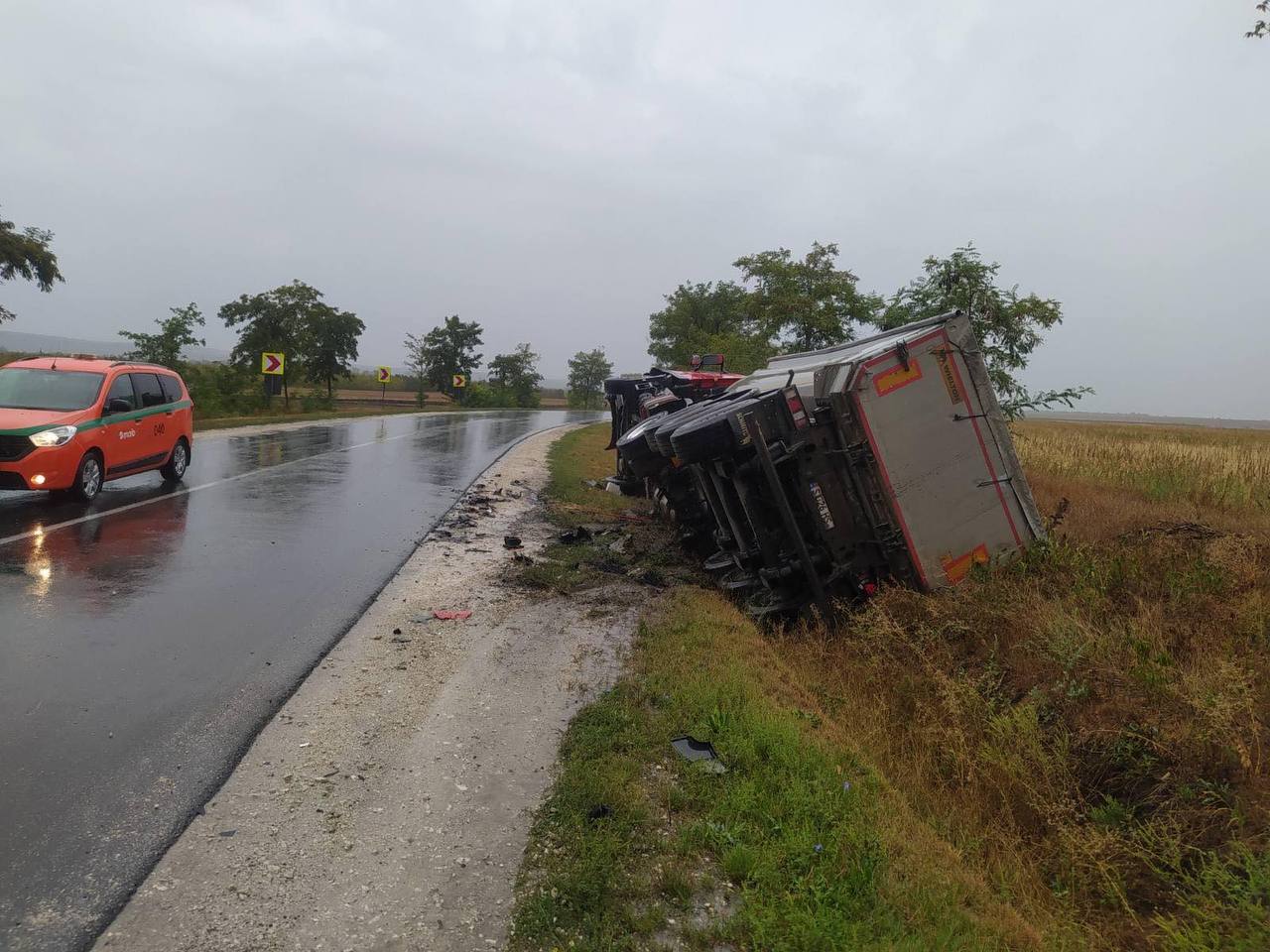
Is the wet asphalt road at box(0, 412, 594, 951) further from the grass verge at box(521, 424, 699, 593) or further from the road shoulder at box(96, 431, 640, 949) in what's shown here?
the grass verge at box(521, 424, 699, 593)

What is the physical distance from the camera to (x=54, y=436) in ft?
28.5

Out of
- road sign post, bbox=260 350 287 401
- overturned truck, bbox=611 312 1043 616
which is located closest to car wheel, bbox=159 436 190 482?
overturned truck, bbox=611 312 1043 616

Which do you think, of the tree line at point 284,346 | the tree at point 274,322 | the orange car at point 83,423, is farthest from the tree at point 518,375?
the orange car at point 83,423

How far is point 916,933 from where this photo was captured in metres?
2.71

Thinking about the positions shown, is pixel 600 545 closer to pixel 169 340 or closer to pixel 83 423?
pixel 83 423

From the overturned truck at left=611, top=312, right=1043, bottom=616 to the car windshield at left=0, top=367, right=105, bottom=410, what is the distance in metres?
7.76

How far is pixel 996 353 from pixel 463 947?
35.7 ft

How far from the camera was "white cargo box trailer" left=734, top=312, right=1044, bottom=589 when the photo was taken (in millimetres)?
5992

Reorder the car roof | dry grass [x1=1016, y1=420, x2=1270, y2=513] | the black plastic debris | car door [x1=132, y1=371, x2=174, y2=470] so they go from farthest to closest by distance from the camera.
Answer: car door [x1=132, y1=371, x2=174, y2=470]
the car roof
dry grass [x1=1016, y1=420, x2=1270, y2=513]
the black plastic debris

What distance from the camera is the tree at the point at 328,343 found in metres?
38.9

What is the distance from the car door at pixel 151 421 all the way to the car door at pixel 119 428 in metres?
0.12

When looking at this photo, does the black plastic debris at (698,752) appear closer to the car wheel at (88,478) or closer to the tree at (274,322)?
the car wheel at (88,478)

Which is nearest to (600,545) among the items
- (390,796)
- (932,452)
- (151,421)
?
(932,452)

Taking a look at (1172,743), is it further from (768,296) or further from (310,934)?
(768,296)
